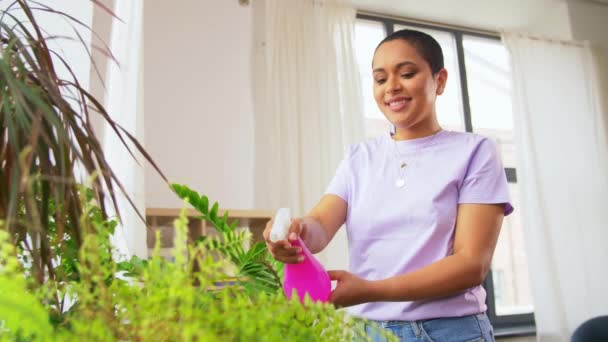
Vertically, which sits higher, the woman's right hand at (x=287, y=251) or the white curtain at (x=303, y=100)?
the white curtain at (x=303, y=100)

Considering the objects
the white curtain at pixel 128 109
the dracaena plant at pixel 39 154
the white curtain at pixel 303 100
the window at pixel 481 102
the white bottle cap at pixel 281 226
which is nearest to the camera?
the dracaena plant at pixel 39 154

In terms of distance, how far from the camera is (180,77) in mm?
3266

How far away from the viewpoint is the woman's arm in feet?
3.00

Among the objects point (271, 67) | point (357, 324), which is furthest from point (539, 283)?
point (357, 324)

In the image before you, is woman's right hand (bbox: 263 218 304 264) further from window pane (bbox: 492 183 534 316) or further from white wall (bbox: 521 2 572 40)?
window pane (bbox: 492 183 534 316)

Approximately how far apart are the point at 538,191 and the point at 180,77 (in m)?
2.55

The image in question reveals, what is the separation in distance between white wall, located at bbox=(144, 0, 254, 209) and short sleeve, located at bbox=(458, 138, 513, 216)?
2.14m

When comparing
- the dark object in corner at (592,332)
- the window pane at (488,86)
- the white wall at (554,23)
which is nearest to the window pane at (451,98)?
the window pane at (488,86)

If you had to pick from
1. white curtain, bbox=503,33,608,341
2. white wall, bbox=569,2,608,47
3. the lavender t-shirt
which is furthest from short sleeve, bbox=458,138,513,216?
white wall, bbox=569,2,608,47

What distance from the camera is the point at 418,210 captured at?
1188 mm

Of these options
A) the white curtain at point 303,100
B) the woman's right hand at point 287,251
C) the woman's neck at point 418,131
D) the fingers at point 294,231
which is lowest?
the woman's right hand at point 287,251

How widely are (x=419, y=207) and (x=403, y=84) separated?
0.26 meters

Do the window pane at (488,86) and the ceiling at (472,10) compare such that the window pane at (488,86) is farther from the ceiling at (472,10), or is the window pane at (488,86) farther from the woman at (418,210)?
the woman at (418,210)

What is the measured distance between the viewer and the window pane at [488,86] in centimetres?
483
